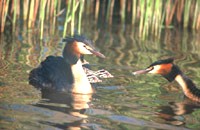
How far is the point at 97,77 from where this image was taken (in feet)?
31.0

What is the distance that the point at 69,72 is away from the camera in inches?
352

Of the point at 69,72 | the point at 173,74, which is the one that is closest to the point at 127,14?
the point at 69,72

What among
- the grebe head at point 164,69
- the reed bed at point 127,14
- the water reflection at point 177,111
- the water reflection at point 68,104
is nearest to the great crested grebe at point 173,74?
the grebe head at point 164,69

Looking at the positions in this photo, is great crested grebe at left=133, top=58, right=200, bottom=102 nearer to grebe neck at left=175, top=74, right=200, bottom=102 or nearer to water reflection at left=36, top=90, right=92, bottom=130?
grebe neck at left=175, top=74, right=200, bottom=102

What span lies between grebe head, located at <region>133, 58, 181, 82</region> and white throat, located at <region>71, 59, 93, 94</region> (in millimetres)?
672

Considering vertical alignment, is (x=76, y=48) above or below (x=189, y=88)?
above

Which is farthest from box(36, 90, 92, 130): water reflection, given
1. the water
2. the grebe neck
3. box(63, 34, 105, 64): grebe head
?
the grebe neck

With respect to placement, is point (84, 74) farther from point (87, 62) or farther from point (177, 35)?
point (177, 35)

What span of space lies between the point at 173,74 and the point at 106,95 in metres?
0.98

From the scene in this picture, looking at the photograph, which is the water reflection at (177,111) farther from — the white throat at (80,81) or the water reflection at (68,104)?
the white throat at (80,81)

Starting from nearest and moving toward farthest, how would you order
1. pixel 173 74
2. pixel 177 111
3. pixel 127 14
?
1. pixel 177 111
2. pixel 173 74
3. pixel 127 14

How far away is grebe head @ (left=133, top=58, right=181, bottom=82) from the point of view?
342 inches

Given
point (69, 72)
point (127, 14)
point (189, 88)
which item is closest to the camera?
point (189, 88)

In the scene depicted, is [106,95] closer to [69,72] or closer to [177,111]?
[69,72]
